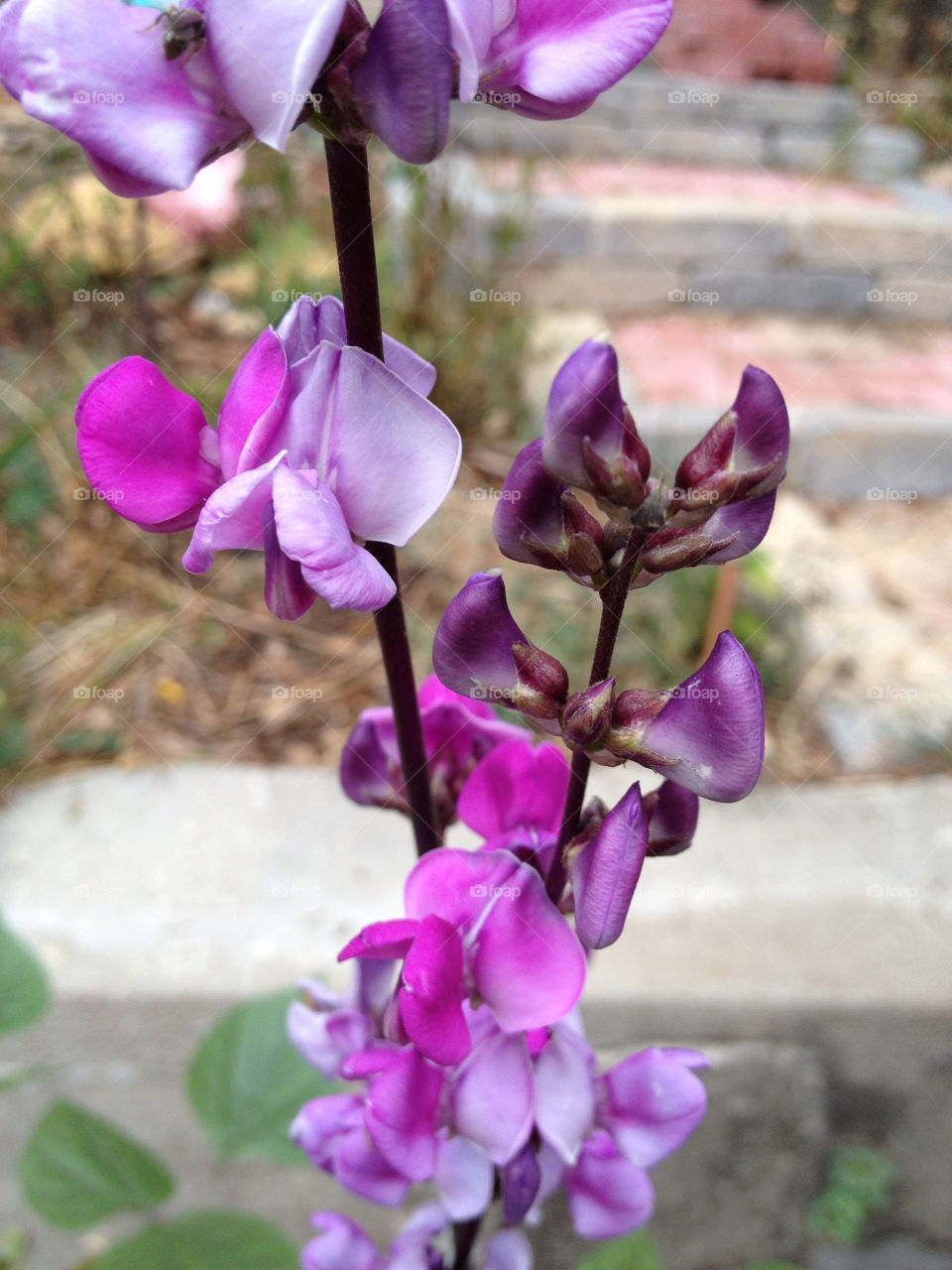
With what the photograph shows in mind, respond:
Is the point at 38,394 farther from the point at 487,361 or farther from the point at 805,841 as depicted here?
the point at 805,841

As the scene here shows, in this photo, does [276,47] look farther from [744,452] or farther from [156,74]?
[744,452]

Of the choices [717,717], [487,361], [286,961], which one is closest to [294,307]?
[717,717]

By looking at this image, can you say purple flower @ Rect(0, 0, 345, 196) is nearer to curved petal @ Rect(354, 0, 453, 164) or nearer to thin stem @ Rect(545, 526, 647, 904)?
curved petal @ Rect(354, 0, 453, 164)

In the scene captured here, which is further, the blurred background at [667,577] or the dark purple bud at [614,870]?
the blurred background at [667,577]

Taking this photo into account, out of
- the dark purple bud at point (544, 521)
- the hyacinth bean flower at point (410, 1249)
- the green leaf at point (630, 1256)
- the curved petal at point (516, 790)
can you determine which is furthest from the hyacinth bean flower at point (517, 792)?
the green leaf at point (630, 1256)

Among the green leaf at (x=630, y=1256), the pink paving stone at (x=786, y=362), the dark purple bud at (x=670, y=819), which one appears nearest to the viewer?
the dark purple bud at (x=670, y=819)

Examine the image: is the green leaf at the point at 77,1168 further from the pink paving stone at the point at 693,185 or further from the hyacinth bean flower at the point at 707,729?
the pink paving stone at the point at 693,185

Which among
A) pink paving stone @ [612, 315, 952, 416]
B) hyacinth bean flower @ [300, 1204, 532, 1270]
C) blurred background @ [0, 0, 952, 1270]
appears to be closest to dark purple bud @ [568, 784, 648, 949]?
hyacinth bean flower @ [300, 1204, 532, 1270]
